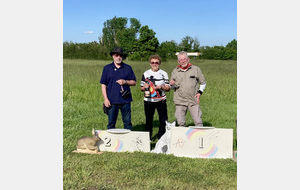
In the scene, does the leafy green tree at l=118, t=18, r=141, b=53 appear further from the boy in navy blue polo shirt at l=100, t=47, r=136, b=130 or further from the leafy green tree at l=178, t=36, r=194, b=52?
the boy in navy blue polo shirt at l=100, t=47, r=136, b=130

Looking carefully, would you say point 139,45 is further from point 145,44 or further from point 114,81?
point 114,81

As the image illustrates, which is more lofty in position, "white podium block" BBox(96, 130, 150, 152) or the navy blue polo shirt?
the navy blue polo shirt

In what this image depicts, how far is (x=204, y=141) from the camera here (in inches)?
186

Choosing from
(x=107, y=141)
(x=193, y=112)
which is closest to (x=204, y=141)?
(x=193, y=112)

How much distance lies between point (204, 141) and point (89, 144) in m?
1.97

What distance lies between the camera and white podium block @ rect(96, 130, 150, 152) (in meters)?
4.95

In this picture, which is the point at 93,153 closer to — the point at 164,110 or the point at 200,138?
the point at 164,110

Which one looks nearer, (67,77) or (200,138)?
(200,138)

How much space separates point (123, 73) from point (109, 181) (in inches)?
77.5

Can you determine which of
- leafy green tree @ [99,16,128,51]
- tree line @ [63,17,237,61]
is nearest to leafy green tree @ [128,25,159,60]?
tree line @ [63,17,237,61]

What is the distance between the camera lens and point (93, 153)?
491 cm

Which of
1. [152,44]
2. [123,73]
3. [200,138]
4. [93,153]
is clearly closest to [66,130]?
[93,153]

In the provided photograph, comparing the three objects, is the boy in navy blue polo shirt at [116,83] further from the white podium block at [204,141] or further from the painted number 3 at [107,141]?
the white podium block at [204,141]

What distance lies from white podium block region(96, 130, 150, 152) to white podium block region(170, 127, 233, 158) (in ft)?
1.76
